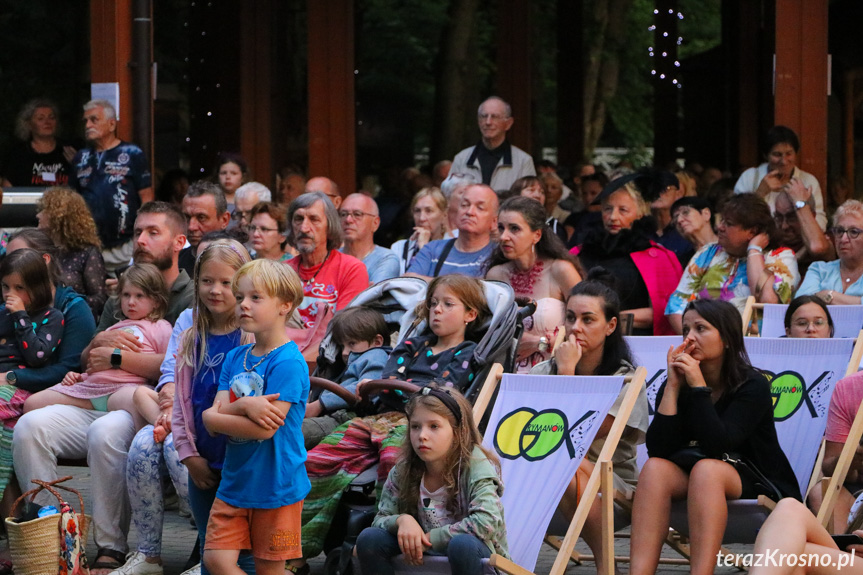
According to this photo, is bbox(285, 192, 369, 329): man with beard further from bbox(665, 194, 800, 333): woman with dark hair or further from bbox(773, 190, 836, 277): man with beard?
bbox(773, 190, 836, 277): man with beard

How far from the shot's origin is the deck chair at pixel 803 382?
620 centimetres

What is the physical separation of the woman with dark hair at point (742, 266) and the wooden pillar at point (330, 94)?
5128mm

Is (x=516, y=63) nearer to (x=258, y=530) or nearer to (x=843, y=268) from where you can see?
(x=843, y=268)

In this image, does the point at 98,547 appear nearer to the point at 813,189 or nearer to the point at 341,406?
the point at 341,406

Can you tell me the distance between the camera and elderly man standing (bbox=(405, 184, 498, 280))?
7879mm

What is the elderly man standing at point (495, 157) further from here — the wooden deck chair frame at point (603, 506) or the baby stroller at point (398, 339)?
the wooden deck chair frame at point (603, 506)

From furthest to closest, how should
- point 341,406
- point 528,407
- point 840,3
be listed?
1. point 840,3
2. point 341,406
3. point 528,407

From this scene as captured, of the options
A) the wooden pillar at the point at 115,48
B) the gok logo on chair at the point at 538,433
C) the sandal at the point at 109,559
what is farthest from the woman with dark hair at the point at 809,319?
the wooden pillar at the point at 115,48

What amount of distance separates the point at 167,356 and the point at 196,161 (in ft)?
35.9

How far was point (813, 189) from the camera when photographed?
9.20 m

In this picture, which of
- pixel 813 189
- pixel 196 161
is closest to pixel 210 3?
pixel 196 161

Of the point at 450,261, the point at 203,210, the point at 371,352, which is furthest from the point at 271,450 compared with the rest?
the point at 203,210

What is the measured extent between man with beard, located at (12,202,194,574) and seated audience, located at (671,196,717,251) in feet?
10.3

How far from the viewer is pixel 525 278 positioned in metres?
7.26
